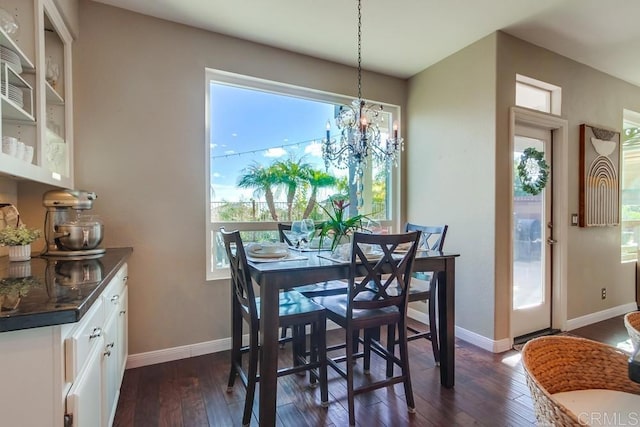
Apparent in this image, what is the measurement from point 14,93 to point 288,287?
5.53 ft

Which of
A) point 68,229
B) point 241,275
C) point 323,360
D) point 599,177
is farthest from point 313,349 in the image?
point 599,177

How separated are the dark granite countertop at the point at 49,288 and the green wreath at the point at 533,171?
11.1ft

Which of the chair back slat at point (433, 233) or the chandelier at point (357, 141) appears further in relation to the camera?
the chair back slat at point (433, 233)

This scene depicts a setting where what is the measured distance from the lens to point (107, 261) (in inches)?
76.4

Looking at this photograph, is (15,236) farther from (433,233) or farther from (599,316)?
(599,316)

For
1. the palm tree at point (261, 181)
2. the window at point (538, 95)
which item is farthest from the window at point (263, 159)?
the window at point (538, 95)

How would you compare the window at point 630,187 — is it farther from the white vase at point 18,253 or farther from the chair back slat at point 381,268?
the white vase at point 18,253

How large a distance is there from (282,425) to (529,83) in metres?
3.65

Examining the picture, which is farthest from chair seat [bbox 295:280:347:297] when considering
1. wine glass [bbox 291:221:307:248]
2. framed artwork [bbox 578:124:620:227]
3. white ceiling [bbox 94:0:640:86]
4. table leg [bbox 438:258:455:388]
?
framed artwork [bbox 578:124:620:227]

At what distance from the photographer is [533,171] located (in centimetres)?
315

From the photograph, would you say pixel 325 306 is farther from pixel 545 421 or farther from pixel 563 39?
pixel 563 39

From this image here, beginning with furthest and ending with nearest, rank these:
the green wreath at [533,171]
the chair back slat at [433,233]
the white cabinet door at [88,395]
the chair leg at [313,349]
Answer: the green wreath at [533,171] → the chair back slat at [433,233] → the chair leg at [313,349] → the white cabinet door at [88,395]

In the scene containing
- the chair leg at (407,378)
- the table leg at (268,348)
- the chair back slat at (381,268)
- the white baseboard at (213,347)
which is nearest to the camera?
the table leg at (268,348)

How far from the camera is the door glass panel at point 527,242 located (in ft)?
10.2
